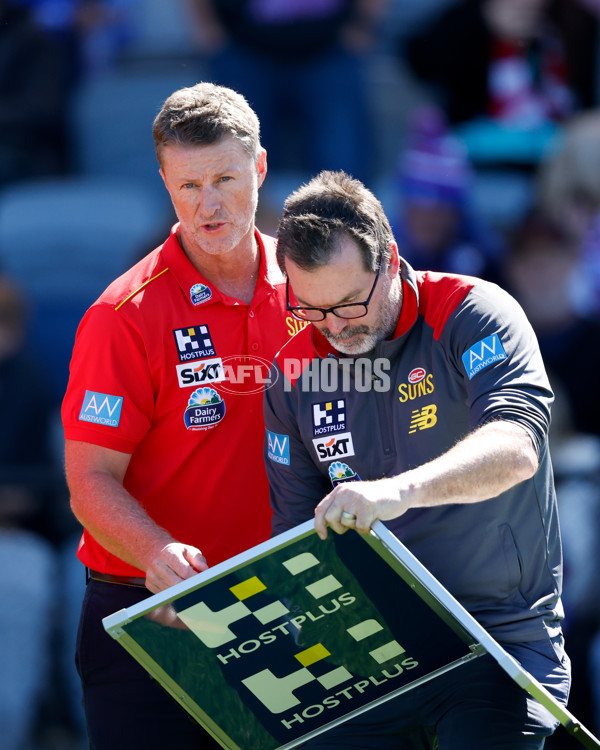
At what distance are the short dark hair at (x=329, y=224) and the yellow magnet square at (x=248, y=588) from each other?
2.14 ft

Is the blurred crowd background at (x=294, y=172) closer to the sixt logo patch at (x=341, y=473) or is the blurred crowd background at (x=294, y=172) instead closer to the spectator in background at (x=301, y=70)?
the spectator in background at (x=301, y=70)

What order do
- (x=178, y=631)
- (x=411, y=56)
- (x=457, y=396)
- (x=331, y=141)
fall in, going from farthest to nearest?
(x=411, y=56) → (x=331, y=141) → (x=457, y=396) → (x=178, y=631)

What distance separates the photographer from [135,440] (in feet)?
9.68

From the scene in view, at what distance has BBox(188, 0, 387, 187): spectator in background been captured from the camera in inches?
247

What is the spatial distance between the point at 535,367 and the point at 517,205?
15.2 feet

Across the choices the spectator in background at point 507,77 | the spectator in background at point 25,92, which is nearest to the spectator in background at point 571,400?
the spectator in background at point 507,77

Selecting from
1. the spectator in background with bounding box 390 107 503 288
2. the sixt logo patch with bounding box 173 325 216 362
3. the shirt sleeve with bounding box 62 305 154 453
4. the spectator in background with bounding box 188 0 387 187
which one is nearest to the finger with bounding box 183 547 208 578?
the shirt sleeve with bounding box 62 305 154 453

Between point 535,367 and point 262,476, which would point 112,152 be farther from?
point 535,367

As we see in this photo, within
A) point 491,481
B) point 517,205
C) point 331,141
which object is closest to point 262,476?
point 491,481

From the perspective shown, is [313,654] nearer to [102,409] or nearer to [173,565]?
[173,565]

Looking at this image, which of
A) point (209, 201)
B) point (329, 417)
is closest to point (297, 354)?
point (329, 417)

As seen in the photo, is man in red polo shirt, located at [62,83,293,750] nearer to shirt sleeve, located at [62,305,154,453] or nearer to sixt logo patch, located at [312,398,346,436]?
shirt sleeve, located at [62,305,154,453]

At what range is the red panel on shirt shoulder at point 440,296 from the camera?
8.66ft

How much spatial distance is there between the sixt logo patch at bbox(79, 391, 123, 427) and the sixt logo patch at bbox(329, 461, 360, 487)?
0.55 m
